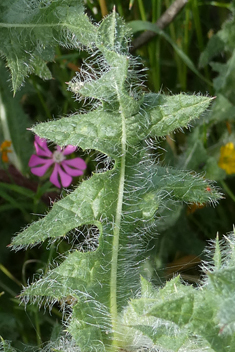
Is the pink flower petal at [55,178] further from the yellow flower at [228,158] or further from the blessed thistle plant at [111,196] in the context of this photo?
the yellow flower at [228,158]

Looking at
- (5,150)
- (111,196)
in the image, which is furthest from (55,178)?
(111,196)

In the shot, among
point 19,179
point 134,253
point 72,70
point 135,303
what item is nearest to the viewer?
point 135,303

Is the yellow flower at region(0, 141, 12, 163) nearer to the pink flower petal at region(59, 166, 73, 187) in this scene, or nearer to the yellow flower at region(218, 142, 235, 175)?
the pink flower petal at region(59, 166, 73, 187)

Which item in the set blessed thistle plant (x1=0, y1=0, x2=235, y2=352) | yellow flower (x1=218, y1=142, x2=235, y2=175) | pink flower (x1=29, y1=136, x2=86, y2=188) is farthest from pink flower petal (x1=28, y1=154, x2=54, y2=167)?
yellow flower (x1=218, y1=142, x2=235, y2=175)

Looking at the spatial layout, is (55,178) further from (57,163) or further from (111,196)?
(111,196)

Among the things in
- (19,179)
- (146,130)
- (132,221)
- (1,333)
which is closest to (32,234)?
(132,221)

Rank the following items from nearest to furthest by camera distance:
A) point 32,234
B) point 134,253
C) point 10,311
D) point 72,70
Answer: point 32,234 < point 134,253 < point 10,311 < point 72,70

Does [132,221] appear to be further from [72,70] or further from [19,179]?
[72,70]
